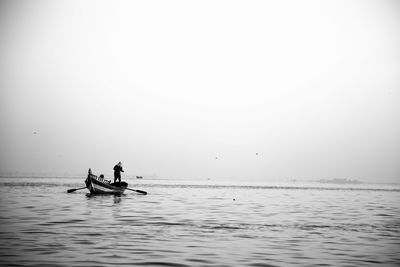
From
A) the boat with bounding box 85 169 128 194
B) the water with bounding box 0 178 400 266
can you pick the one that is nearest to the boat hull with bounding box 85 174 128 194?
the boat with bounding box 85 169 128 194

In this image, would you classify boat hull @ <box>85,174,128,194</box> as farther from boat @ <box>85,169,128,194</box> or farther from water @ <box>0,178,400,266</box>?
water @ <box>0,178,400,266</box>

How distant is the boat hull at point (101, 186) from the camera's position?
140 feet

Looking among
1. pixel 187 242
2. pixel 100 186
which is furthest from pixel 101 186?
pixel 187 242

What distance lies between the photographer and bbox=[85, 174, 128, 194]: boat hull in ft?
140

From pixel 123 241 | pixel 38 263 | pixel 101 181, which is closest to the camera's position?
pixel 38 263

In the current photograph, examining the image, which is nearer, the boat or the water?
the water

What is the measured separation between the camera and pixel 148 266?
11461mm

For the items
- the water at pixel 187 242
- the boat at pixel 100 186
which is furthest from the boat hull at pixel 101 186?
the water at pixel 187 242

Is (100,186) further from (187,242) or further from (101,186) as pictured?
(187,242)

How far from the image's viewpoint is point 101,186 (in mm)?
43438

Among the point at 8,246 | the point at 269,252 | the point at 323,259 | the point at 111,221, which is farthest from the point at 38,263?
the point at 111,221

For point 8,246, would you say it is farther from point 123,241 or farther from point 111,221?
point 111,221

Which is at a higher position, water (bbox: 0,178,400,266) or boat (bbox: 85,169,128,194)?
boat (bbox: 85,169,128,194)

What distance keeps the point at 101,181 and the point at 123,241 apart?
2857cm
